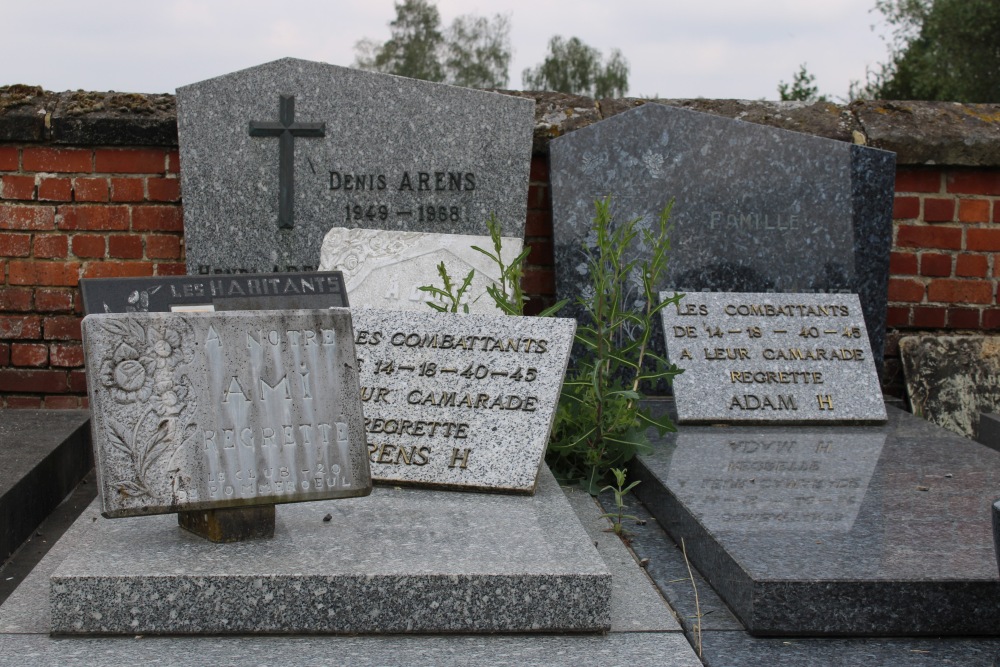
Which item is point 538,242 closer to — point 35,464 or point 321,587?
point 35,464

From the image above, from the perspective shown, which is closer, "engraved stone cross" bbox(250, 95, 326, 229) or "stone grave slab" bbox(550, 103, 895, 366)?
"engraved stone cross" bbox(250, 95, 326, 229)

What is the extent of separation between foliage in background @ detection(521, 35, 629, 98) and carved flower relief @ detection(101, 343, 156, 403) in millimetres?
34515

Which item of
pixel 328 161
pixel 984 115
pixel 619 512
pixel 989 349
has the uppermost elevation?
pixel 984 115

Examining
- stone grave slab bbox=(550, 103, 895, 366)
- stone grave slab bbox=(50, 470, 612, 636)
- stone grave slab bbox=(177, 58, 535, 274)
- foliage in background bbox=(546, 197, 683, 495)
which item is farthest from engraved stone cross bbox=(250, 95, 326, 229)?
stone grave slab bbox=(50, 470, 612, 636)

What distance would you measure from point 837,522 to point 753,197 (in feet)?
6.34

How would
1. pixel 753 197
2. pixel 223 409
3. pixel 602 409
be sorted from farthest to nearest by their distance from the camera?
1. pixel 753 197
2. pixel 602 409
3. pixel 223 409

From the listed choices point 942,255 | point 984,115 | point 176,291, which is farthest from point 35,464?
point 984,115

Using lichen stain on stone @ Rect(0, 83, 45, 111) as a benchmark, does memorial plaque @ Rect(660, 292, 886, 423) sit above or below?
below

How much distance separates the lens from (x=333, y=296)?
265 cm

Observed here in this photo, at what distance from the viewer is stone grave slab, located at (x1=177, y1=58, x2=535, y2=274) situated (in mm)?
3939

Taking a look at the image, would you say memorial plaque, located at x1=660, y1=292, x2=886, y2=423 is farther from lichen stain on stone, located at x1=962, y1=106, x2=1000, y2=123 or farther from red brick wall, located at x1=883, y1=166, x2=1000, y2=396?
lichen stain on stone, located at x1=962, y1=106, x2=1000, y2=123

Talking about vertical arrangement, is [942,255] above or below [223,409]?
above

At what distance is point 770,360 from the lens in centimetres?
366

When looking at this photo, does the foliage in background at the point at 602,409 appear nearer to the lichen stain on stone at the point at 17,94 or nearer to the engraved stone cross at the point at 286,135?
the engraved stone cross at the point at 286,135
